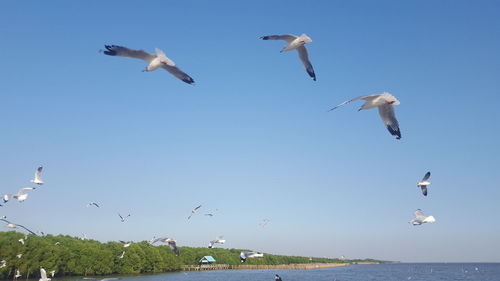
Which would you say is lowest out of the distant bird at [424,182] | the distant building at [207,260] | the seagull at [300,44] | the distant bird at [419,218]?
the distant building at [207,260]

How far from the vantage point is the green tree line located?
229 feet

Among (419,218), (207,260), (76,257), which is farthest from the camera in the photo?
(207,260)

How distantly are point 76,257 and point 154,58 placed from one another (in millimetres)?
85635

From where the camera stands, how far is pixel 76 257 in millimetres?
86250

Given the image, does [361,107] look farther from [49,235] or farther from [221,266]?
[221,266]

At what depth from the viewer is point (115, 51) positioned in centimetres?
974

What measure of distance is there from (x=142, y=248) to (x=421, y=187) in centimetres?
9929

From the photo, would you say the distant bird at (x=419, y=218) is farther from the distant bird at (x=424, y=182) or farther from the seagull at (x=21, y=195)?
the seagull at (x=21, y=195)

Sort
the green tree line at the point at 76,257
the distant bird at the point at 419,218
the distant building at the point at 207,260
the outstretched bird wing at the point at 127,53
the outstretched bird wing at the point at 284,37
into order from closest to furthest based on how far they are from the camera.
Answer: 1. the outstretched bird wing at the point at 127,53
2. the outstretched bird wing at the point at 284,37
3. the distant bird at the point at 419,218
4. the green tree line at the point at 76,257
5. the distant building at the point at 207,260

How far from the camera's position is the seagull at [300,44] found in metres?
12.0

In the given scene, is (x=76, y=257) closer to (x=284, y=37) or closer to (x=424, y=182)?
(x=424, y=182)

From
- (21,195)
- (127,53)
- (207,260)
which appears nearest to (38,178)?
(21,195)

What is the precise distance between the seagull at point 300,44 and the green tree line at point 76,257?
206 ft

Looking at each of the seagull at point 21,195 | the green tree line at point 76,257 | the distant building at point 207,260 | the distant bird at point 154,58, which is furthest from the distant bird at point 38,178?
the distant building at point 207,260
